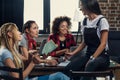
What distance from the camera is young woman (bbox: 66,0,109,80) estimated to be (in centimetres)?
392

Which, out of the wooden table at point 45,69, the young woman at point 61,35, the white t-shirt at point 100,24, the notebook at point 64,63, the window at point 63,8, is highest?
the window at point 63,8

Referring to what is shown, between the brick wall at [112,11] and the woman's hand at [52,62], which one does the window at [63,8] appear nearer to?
the brick wall at [112,11]

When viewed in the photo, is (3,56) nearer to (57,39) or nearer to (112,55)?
(57,39)

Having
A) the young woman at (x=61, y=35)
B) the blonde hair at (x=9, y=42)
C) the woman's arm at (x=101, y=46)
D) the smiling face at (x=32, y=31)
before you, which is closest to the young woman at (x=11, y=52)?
the blonde hair at (x=9, y=42)

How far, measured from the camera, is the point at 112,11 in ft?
25.3

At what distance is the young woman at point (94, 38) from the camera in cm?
392

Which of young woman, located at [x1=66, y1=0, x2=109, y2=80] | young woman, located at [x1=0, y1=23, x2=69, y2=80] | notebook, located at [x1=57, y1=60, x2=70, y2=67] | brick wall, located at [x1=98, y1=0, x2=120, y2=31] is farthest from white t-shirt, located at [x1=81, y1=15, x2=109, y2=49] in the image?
brick wall, located at [x1=98, y1=0, x2=120, y2=31]

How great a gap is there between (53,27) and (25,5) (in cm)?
223

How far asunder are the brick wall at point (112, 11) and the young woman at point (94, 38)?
3580mm

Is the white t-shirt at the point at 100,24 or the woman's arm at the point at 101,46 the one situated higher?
the white t-shirt at the point at 100,24

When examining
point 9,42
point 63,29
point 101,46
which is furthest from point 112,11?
point 9,42

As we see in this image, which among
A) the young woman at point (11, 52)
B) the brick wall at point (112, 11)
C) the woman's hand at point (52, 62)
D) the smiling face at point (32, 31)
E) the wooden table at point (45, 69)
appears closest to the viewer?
the young woman at point (11, 52)

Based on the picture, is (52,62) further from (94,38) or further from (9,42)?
(9,42)

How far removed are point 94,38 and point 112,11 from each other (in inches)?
151
